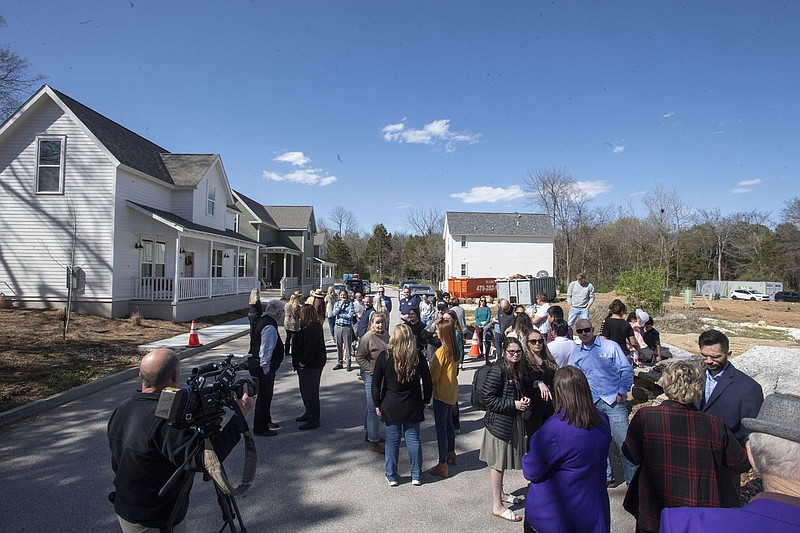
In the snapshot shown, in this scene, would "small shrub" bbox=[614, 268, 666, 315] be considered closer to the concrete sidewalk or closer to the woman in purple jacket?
the concrete sidewalk

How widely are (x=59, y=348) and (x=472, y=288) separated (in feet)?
93.7

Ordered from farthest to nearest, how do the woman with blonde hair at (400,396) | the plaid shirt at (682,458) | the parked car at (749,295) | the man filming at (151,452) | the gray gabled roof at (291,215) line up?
the parked car at (749,295)
the gray gabled roof at (291,215)
the woman with blonde hair at (400,396)
the plaid shirt at (682,458)
the man filming at (151,452)

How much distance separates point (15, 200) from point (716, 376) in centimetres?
2070

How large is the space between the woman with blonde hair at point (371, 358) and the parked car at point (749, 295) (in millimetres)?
56057

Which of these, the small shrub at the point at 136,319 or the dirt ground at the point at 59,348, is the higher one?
the small shrub at the point at 136,319

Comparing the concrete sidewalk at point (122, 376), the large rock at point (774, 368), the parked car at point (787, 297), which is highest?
the large rock at point (774, 368)

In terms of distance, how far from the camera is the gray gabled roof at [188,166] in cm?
2052

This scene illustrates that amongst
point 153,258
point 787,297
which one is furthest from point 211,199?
point 787,297

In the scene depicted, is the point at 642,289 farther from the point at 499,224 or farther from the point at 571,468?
the point at 499,224

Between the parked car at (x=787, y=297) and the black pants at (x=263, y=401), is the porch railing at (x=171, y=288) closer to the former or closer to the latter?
the black pants at (x=263, y=401)

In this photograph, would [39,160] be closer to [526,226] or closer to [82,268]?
[82,268]

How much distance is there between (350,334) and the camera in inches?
409

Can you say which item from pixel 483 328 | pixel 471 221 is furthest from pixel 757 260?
pixel 483 328

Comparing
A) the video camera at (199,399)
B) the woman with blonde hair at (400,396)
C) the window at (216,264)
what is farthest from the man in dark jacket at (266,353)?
the window at (216,264)
